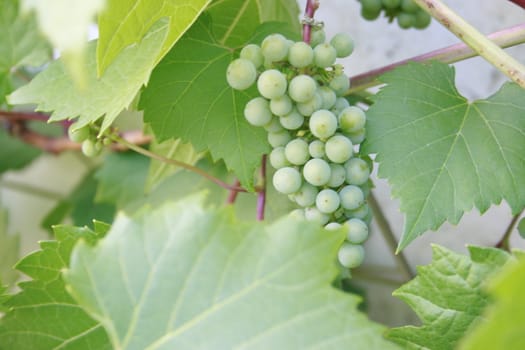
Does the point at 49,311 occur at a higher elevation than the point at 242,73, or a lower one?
lower

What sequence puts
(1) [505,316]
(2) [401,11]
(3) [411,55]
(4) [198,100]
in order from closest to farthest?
(1) [505,316] → (4) [198,100] → (2) [401,11] → (3) [411,55]

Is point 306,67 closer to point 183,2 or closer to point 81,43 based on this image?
point 183,2

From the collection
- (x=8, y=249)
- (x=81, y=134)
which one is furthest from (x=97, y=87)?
(x=8, y=249)

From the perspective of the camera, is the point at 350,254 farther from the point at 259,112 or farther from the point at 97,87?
the point at 97,87

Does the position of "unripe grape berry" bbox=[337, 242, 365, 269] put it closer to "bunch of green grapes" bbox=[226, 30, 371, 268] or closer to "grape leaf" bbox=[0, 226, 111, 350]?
"bunch of green grapes" bbox=[226, 30, 371, 268]

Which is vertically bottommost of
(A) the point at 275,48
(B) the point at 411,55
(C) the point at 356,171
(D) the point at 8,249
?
(D) the point at 8,249

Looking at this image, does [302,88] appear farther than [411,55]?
No
